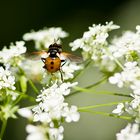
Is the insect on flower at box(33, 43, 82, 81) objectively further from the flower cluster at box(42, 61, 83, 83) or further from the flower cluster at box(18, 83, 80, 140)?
the flower cluster at box(18, 83, 80, 140)

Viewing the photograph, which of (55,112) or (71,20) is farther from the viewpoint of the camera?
(71,20)

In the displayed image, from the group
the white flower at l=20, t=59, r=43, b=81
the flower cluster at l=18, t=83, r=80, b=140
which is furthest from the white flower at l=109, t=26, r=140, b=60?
the white flower at l=20, t=59, r=43, b=81

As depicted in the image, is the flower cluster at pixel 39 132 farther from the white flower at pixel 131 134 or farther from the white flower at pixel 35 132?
the white flower at pixel 131 134

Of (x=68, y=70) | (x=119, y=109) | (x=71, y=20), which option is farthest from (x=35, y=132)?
(x=71, y=20)

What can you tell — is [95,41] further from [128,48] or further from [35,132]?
[35,132]

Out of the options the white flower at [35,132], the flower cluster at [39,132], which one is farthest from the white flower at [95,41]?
the white flower at [35,132]

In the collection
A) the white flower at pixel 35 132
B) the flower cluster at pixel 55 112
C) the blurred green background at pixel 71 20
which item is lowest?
the white flower at pixel 35 132

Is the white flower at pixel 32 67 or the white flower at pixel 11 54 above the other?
the white flower at pixel 32 67
